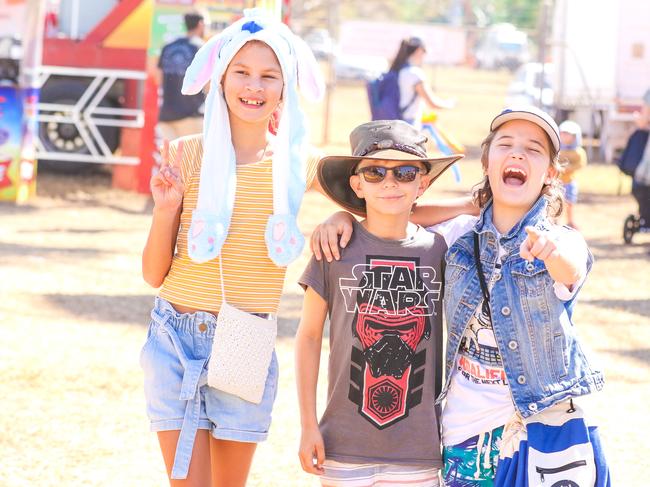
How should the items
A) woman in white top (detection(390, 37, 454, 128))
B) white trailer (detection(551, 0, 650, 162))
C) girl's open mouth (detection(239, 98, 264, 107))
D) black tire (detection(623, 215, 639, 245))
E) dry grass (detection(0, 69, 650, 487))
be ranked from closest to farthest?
girl's open mouth (detection(239, 98, 264, 107)) < dry grass (detection(0, 69, 650, 487)) < woman in white top (detection(390, 37, 454, 128)) < black tire (detection(623, 215, 639, 245)) < white trailer (detection(551, 0, 650, 162))

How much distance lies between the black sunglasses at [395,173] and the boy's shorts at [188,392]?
2.06ft

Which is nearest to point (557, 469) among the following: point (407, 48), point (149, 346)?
point (149, 346)

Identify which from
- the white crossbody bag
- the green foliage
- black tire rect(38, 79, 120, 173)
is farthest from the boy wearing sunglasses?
the green foliage

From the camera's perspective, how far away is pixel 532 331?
2939 millimetres

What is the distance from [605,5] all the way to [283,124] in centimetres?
1869

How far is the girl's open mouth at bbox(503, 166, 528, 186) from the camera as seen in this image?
9.94ft

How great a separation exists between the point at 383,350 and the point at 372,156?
54 cm

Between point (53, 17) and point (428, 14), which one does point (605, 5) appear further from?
point (428, 14)

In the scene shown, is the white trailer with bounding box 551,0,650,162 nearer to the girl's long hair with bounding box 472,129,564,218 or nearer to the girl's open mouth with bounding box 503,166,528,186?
the girl's long hair with bounding box 472,129,564,218

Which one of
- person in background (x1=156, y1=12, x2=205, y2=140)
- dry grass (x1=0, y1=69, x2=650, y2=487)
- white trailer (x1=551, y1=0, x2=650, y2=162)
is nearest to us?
dry grass (x1=0, y1=69, x2=650, y2=487)

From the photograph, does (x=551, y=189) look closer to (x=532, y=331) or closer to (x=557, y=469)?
(x=532, y=331)

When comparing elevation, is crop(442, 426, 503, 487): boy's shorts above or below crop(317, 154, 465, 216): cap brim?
below

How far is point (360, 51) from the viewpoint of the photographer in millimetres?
25109

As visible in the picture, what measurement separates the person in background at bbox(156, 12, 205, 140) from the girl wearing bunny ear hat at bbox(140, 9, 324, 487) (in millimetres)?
8295
